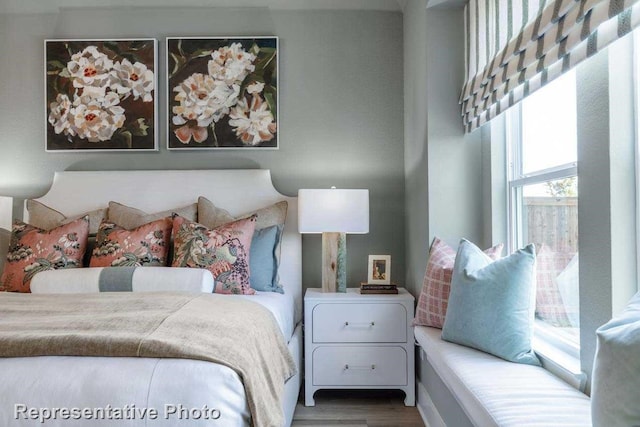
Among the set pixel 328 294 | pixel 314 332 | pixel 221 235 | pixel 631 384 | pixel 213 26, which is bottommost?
pixel 314 332

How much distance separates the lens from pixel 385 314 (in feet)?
8.93

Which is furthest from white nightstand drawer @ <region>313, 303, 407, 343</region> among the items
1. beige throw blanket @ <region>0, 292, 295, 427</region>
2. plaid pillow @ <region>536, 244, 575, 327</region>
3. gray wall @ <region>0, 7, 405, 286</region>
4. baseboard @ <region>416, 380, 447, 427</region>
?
plaid pillow @ <region>536, 244, 575, 327</region>

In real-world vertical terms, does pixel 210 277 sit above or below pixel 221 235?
below

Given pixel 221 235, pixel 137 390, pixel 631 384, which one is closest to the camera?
pixel 631 384

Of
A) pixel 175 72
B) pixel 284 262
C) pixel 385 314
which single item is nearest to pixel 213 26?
pixel 175 72

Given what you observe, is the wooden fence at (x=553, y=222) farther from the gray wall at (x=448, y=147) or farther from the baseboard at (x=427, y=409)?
the baseboard at (x=427, y=409)

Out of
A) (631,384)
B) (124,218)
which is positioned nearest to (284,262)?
(124,218)

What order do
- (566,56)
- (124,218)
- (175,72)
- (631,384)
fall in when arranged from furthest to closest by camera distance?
(175,72) < (124,218) < (566,56) < (631,384)

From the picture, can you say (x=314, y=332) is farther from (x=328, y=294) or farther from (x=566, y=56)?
(x=566, y=56)

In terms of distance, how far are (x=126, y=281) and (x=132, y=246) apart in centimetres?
34

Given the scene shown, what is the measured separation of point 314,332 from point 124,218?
1.41 metres

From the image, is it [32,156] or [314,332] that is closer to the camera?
[314,332]

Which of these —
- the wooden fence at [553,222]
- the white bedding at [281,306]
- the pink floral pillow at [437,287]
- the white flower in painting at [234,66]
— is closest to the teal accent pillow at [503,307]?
the wooden fence at [553,222]

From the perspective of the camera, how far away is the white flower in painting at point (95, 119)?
3.28 m
